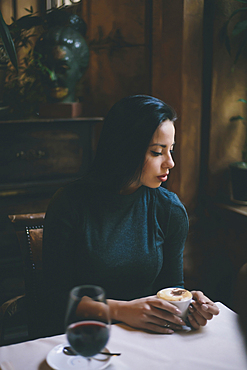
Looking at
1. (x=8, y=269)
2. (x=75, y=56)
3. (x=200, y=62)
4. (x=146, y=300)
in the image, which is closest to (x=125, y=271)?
(x=146, y=300)

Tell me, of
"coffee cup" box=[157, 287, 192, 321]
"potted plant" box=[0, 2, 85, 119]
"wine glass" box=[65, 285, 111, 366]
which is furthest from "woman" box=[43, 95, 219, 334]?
"potted plant" box=[0, 2, 85, 119]

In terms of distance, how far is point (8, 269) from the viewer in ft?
7.36

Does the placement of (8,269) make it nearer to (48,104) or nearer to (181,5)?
(48,104)

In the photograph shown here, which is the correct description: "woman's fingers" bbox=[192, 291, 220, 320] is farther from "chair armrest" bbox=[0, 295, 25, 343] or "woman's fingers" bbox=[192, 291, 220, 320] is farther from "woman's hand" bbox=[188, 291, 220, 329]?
"chair armrest" bbox=[0, 295, 25, 343]

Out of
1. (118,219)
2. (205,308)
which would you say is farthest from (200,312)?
(118,219)

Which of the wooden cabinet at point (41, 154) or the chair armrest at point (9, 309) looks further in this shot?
the wooden cabinet at point (41, 154)

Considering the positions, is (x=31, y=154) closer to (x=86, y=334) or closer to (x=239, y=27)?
(x=239, y=27)

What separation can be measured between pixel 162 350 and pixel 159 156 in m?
0.60

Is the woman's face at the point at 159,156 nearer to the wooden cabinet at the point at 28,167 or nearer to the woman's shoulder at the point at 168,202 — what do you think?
the woman's shoulder at the point at 168,202

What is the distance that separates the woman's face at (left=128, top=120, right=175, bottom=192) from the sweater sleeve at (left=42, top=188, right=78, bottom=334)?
27cm

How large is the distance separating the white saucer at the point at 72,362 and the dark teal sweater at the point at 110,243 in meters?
0.34

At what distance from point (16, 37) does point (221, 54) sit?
1211mm

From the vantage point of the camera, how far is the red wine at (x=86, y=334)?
67 cm

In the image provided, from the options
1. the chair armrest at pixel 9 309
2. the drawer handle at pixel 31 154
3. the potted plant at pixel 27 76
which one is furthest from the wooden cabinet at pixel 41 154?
the chair armrest at pixel 9 309
